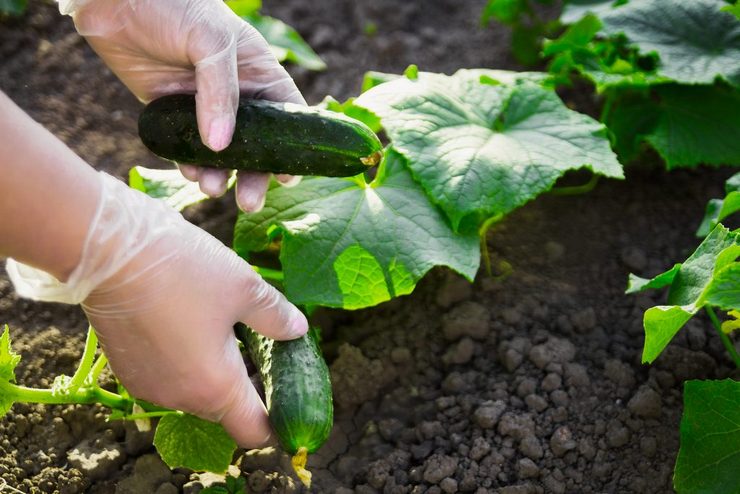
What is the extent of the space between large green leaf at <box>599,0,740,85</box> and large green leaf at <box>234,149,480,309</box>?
1.35 m

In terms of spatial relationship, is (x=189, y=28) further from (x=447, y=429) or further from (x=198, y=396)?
(x=447, y=429)

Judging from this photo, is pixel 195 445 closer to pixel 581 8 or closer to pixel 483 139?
pixel 483 139

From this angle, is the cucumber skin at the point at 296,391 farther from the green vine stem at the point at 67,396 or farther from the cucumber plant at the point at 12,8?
the cucumber plant at the point at 12,8

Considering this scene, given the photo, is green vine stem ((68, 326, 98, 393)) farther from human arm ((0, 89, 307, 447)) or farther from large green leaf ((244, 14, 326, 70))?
large green leaf ((244, 14, 326, 70))

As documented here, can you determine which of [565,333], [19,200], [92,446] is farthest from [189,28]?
[565,333]

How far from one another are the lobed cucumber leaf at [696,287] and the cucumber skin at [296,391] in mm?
1009

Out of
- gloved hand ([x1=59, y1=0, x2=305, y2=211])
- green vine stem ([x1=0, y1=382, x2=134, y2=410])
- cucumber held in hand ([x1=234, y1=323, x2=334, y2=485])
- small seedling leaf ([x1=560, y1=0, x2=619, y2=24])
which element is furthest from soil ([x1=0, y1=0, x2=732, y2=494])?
small seedling leaf ([x1=560, y1=0, x2=619, y2=24])

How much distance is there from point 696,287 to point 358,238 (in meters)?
1.17

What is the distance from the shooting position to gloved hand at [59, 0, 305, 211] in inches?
114

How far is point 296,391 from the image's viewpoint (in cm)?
253

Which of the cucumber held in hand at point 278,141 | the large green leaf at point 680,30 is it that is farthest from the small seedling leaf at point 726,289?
the large green leaf at point 680,30

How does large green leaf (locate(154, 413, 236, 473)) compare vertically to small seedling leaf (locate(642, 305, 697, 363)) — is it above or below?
below

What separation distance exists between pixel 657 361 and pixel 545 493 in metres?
0.73

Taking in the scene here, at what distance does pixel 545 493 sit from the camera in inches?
111
